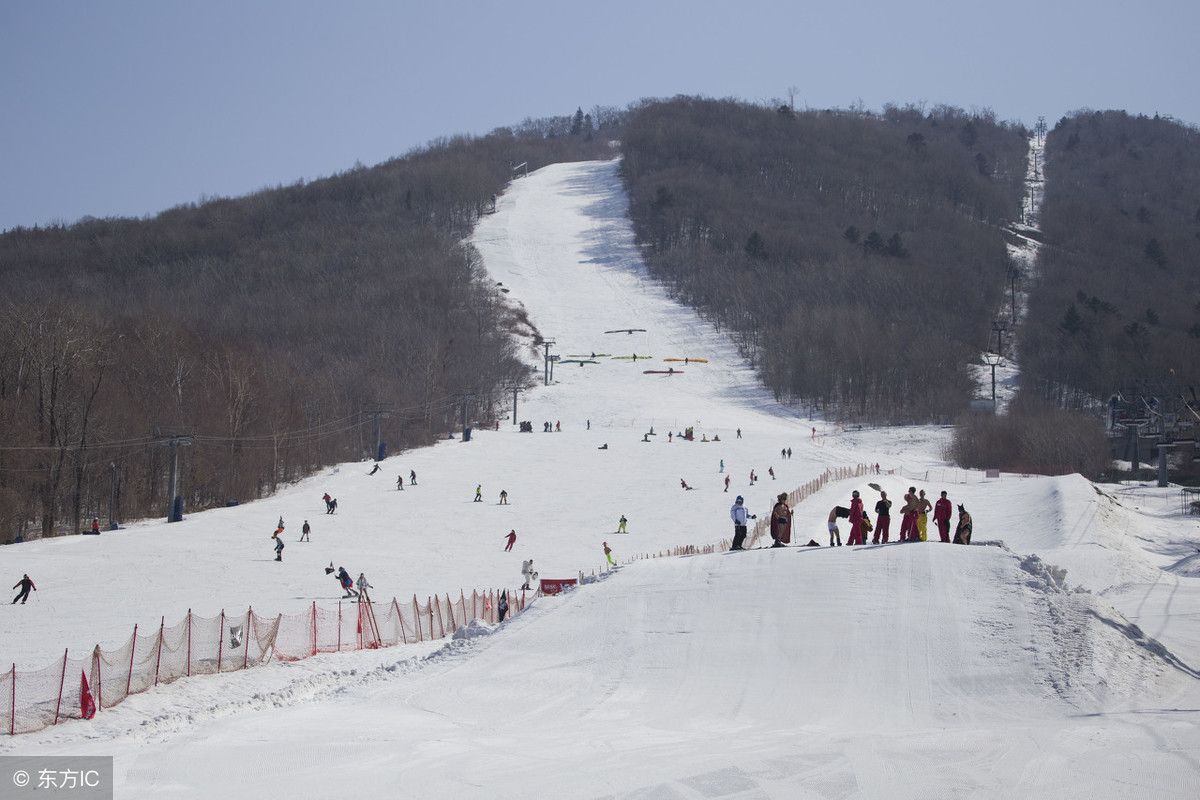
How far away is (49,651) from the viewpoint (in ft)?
68.9

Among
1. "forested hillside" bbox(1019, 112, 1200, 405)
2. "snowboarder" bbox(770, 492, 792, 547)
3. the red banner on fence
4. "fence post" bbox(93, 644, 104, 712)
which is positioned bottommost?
the red banner on fence

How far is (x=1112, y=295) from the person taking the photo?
452 ft

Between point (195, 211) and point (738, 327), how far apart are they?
353 feet

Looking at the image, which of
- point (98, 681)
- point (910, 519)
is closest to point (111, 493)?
→ point (98, 681)

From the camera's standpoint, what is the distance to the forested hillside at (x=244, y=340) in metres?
50.0

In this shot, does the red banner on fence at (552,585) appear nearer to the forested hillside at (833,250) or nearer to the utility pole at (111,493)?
the utility pole at (111,493)

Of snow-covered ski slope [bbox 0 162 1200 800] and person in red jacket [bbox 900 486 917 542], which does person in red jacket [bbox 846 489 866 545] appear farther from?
snow-covered ski slope [bbox 0 162 1200 800]

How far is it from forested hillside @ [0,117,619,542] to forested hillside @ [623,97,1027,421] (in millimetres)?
28438

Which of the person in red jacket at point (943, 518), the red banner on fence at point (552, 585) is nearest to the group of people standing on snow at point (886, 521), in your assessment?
the person in red jacket at point (943, 518)

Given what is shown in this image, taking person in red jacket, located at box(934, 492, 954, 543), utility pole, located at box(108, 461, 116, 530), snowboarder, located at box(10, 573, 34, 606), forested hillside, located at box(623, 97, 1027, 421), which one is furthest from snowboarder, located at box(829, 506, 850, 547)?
forested hillside, located at box(623, 97, 1027, 421)

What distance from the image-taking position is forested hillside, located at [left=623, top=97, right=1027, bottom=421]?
100m

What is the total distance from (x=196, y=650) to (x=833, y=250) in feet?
442

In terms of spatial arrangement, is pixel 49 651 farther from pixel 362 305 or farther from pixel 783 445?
pixel 362 305

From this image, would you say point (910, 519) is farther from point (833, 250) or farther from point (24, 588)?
point (833, 250)
